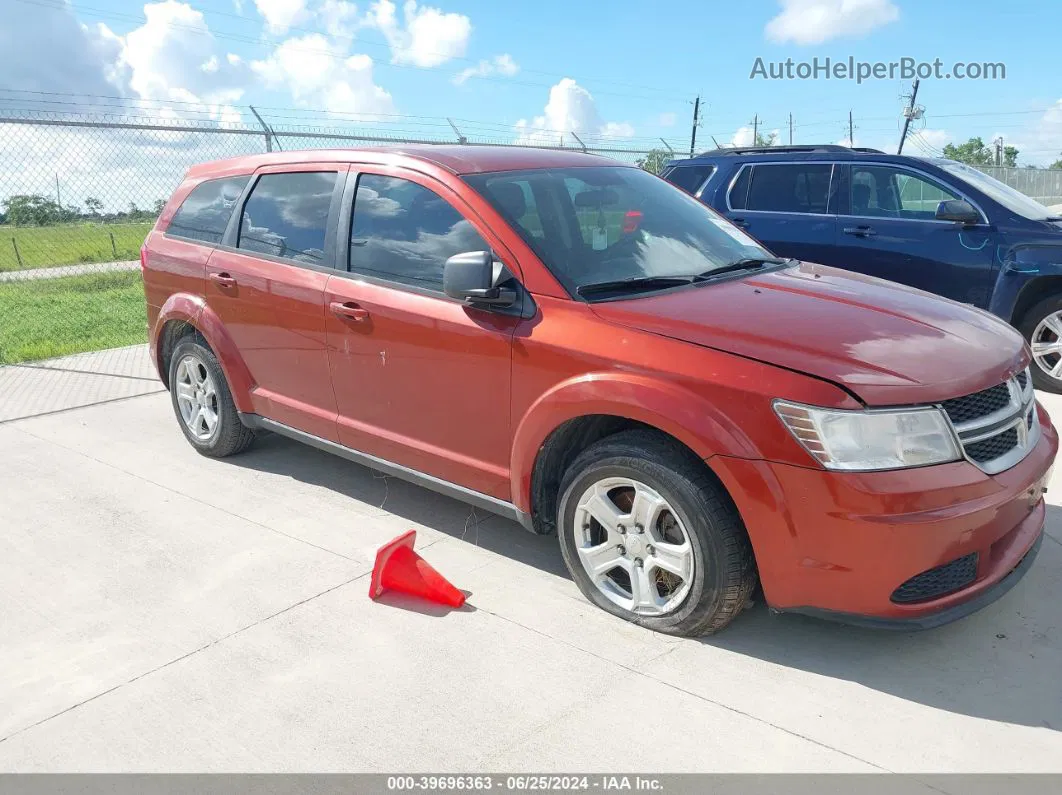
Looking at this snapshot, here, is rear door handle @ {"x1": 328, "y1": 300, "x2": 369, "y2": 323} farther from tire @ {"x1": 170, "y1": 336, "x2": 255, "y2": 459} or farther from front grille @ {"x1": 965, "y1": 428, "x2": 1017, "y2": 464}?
front grille @ {"x1": 965, "y1": 428, "x2": 1017, "y2": 464}

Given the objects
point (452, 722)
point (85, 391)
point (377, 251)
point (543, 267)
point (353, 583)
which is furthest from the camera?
point (85, 391)

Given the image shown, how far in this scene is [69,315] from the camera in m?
11.5

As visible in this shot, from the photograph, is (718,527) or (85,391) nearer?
(718,527)

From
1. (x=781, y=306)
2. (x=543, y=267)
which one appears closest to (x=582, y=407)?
(x=543, y=267)

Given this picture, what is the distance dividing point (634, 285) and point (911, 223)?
4.47 m

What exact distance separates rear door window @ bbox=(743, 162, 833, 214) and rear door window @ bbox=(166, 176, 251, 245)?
15.4ft

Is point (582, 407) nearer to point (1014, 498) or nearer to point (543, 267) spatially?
point (543, 267)

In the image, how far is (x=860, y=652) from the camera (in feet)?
10.6

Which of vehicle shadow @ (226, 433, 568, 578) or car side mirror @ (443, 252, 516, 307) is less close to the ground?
car side mirror @ (443, 252, 516, 307)

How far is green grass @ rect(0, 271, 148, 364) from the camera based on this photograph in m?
9.07

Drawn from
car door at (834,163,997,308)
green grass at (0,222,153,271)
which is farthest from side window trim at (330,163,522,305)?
green grass at (0,222,153,271)

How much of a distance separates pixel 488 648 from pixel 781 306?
1.68 m
